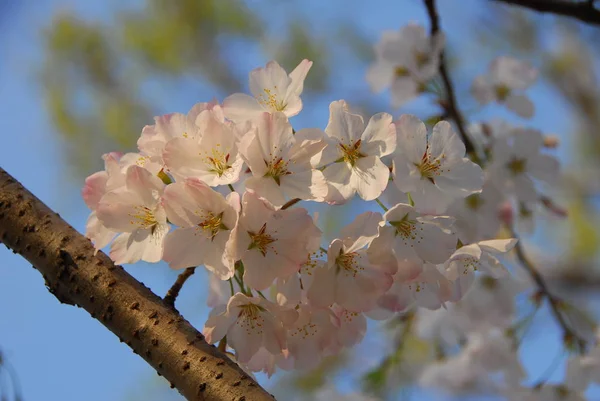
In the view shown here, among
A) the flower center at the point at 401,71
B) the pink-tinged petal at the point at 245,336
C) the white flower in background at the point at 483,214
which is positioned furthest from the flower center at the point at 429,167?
the flower center at the point at 401,71

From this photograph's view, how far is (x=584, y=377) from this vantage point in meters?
1.64

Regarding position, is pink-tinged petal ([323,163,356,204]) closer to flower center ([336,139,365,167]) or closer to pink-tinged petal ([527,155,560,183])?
flower center ([336,139,365,167])

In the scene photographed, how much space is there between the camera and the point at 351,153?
85 cm

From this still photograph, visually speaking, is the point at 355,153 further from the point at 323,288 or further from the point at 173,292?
the point at 173,292

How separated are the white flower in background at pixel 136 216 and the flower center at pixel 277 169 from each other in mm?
146

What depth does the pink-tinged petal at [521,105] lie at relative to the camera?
1879 mm

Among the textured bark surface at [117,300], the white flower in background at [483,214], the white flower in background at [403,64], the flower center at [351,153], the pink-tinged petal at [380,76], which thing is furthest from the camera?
the pink-tinged petal at [380,76]

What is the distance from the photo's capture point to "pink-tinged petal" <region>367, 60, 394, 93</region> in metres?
1.95

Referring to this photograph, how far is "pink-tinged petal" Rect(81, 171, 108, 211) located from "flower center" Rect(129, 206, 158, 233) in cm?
8

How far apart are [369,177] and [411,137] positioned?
11 cm

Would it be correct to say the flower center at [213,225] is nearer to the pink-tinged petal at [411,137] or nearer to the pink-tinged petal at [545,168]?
the pink-tinged petal at [411,137]

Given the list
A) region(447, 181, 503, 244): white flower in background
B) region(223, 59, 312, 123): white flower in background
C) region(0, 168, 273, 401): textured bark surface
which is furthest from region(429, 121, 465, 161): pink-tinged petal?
region(447, 181, 503, 244): white flower in background

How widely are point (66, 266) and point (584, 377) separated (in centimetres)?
140

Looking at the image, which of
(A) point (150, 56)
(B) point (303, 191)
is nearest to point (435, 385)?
(B) point (303, 191)
